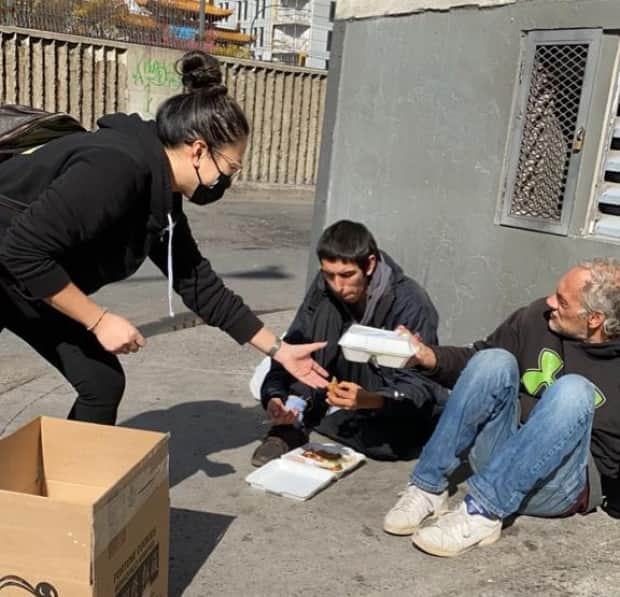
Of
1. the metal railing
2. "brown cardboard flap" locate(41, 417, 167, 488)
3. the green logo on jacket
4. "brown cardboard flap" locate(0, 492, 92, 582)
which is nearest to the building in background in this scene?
the metal railing

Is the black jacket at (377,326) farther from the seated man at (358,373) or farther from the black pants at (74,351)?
the black pants at (74,351)

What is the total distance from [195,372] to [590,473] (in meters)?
2.52

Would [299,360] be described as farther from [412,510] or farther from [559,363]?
[559,363]

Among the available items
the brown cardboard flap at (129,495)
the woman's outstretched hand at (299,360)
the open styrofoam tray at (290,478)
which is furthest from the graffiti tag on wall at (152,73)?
the brown cardboard flap at (129,495)

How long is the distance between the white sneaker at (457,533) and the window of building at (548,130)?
1734 millimetres

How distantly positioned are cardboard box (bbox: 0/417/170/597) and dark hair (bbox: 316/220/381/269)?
1.32 meters

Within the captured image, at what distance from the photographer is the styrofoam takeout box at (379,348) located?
279 centimetres

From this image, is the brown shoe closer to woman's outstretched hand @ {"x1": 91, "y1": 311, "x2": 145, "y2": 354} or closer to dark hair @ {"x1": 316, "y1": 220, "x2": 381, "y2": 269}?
dark hair @ {"x1": 316, "y1": 220, "x2": 381, "y2": 269}

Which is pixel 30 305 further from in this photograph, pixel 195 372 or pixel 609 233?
pixel 609 233

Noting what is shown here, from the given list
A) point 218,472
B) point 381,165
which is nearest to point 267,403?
point 218,472

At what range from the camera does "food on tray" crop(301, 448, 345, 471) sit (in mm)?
3357

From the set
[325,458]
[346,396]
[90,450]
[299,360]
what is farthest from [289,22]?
[90,450]

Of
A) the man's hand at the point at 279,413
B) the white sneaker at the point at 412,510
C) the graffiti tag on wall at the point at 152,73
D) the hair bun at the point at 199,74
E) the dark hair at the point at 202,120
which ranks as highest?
the graffiti tag on wall at the point at 152,73

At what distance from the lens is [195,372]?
475 centimetres
